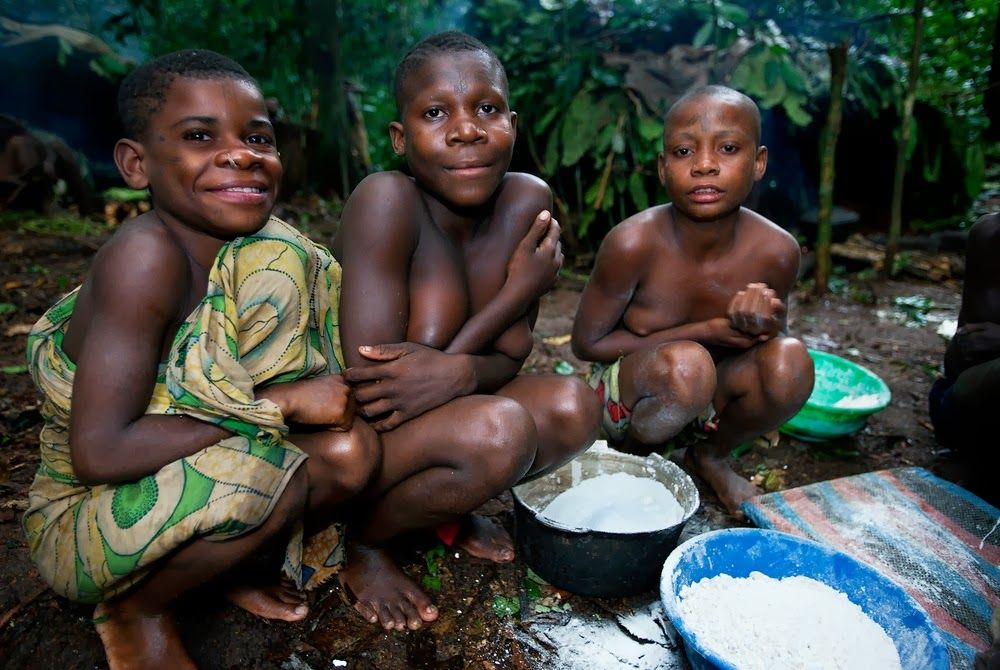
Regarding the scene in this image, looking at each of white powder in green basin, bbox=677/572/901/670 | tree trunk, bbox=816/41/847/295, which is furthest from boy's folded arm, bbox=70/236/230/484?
tree trunk, bbox=816/41/847/295

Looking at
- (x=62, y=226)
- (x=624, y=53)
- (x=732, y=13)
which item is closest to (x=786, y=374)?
(x=732, y=13)

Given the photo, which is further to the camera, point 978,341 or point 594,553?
point 978,341

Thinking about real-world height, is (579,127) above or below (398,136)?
below

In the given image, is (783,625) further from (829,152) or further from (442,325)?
(829,152)

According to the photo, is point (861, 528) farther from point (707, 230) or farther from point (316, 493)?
point (316, 493)

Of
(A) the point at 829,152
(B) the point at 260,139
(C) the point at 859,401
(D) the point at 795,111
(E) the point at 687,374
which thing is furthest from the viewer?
(D) the point at 795,111

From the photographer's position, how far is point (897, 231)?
16.9 ft

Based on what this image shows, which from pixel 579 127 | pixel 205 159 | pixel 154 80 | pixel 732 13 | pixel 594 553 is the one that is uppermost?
pixel 732 13

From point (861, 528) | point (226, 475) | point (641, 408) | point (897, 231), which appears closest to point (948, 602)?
point (861, 528)

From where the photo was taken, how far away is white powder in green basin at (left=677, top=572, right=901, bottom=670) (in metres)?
1.40

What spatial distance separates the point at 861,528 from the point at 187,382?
6.46ft

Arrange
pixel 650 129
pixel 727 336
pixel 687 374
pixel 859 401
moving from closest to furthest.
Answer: pixel 687 374 → pixel 727 336 → pixel 859 401 → pixel 650 129

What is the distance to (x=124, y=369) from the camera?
1.22 m

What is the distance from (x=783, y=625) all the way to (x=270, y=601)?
1.25m
